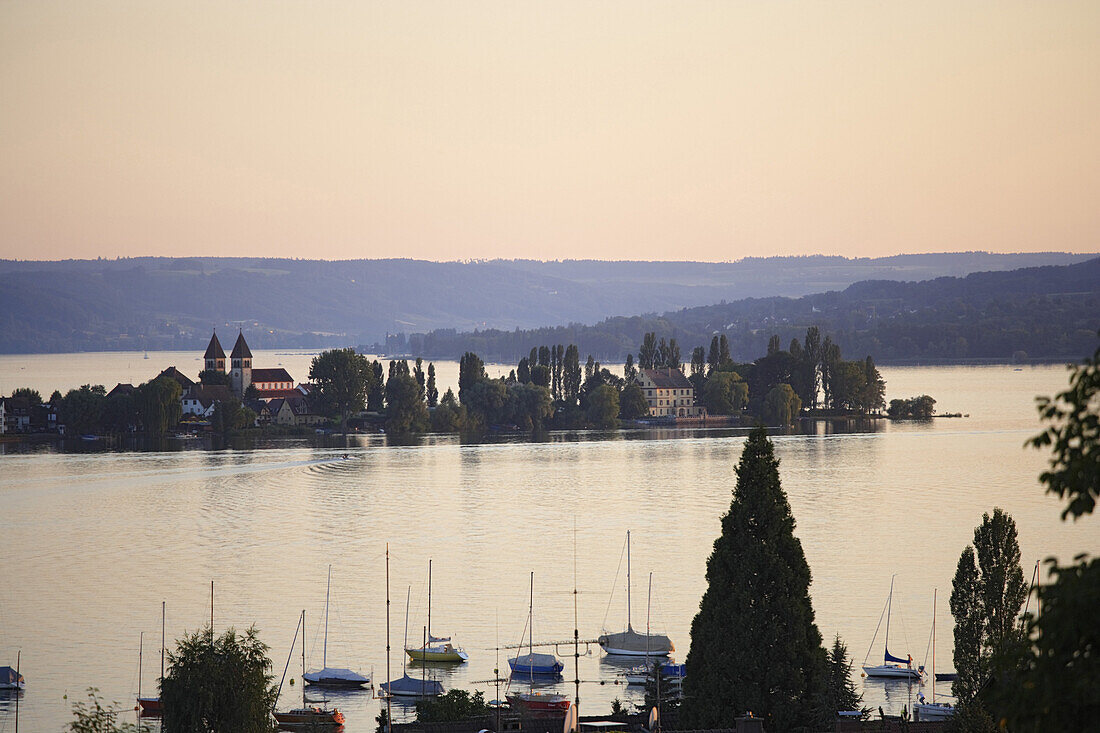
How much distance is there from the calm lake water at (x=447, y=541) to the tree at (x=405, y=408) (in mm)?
7500

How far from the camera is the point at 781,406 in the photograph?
60.7 metres

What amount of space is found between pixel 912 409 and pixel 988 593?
50.6 meters

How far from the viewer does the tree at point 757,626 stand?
12.2 meters

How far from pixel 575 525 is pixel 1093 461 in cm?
2596

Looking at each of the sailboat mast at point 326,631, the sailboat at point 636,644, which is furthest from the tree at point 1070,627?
the sailboat mast at point 326,631

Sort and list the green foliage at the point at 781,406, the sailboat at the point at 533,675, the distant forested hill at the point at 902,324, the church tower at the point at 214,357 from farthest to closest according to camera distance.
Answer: the distant forested hill at the point at 902,324
the church tower at the point at 214,357
the green foliage at the point at 781,406
the sailboat at the point at 533,675

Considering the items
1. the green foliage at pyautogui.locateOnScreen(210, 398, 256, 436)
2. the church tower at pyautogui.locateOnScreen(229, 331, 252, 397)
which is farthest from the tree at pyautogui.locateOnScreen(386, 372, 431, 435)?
the church tower at pyautogui.locateOnScreen(229, 331, 252, 397)

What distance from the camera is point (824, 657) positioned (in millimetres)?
12531

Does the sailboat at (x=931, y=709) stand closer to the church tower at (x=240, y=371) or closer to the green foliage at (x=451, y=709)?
the green foliage at (x=451, y=709)

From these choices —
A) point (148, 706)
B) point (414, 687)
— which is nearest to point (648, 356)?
point (414, 687)

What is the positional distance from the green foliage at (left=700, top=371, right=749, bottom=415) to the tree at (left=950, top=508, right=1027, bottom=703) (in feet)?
155

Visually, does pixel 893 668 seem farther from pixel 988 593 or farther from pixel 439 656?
pixel 439 656

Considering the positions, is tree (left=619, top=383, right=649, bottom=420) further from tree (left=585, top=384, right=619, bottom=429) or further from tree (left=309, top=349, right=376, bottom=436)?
tree (left=309, top=349, right=376, bottom=436)

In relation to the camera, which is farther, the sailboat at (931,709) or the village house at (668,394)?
the village house at (668,394)
